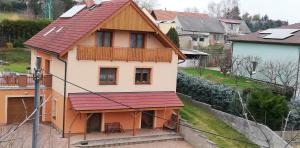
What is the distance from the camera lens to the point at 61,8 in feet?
208

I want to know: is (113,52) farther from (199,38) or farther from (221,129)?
(199,38)

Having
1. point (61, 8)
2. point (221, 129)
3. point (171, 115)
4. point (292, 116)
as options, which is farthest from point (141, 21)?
point (61, 8)

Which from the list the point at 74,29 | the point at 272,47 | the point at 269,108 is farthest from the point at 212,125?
the point at 272,47

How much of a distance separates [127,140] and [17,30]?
27.5 metres

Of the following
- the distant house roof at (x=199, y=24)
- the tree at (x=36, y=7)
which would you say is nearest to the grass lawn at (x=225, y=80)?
the distant house roof at (x=199, y=24)

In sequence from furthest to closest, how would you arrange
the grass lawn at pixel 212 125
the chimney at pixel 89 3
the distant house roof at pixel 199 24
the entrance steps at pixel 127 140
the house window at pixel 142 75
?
the distant house roof at pixel 199 24 → the chimney at pixel 89 3 → the house window at pixel 142 75 → the grass lawn at pixel 212 125 → the entrance steps at pixel 127 140

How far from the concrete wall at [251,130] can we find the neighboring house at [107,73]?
3.28m

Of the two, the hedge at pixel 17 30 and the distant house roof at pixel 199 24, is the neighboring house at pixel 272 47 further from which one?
the distant house roof at pixel 199 24

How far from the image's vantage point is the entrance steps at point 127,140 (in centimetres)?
2466

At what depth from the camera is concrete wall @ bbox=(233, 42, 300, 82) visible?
3631cm

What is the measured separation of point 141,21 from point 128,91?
4576 millimetres

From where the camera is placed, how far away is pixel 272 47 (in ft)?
126

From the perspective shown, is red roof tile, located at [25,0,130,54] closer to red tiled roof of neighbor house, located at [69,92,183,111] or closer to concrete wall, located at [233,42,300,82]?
red tiled roof of neighbor house, located at [69,92,183,111]

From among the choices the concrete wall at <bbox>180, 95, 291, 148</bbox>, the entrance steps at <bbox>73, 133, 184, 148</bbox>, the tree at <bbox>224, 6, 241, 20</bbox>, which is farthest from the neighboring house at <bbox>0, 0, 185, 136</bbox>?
the tree at <bbox>224, 6, 241, 20</bbox>
